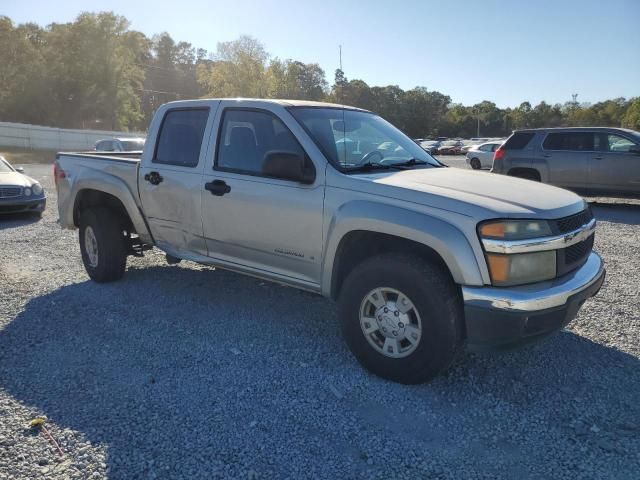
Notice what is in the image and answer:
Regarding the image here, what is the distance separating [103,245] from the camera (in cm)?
573

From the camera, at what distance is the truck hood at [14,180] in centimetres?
990

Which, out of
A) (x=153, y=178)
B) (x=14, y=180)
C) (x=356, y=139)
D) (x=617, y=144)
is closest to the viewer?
(x=356, y=139)

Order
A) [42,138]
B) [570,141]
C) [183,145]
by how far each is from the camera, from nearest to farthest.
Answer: [183,145] < [570,141] < [42,138]

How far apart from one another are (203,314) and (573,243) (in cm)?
321

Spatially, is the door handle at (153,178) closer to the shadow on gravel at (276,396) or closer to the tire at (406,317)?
the shadow on gravel at (276,396)

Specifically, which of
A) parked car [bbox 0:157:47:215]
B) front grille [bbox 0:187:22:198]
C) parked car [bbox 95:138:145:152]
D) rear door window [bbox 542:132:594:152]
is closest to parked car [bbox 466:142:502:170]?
rear door window [bbox 542:132:594:152]

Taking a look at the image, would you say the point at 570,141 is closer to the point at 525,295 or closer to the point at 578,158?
the point at 578,158

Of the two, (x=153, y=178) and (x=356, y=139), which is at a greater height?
(x=356, y=139)

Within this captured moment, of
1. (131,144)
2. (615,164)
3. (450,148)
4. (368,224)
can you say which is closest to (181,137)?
(368,224)

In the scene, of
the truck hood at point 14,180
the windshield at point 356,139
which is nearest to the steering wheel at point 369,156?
the windshield at point 356,139

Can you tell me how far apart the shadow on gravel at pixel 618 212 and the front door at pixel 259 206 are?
8.40 metres

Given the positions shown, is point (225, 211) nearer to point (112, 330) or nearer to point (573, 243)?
point (112, 330)

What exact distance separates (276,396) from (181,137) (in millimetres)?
2721

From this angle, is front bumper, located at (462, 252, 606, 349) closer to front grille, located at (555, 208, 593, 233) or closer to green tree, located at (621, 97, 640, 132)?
front grille, located at (555, 208, 593, 233)
